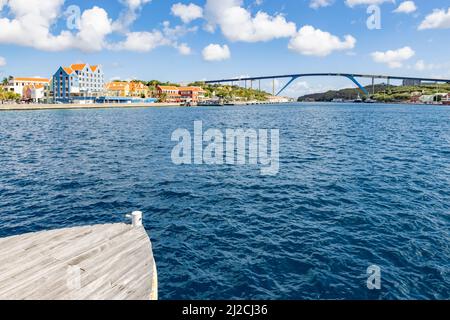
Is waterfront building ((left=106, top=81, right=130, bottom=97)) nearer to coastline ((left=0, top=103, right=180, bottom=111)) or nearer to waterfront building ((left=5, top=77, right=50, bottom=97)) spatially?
coastline ((left=0, top=103, right=180, bottom=111))

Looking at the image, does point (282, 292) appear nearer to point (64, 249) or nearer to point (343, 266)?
point (343, 266)

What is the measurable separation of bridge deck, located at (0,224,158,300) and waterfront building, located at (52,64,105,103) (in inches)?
6944

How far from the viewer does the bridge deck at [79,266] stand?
9.26m

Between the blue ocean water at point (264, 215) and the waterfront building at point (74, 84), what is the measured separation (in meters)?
150

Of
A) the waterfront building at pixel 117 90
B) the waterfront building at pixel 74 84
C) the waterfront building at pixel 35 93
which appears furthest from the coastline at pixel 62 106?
the waterfront building at pixel 35 93

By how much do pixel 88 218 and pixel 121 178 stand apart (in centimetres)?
926

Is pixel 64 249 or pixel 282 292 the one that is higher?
pixel 64 249

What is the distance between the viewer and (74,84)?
17462cm

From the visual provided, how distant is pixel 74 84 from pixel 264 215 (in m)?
182

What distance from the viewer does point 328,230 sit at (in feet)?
58.6

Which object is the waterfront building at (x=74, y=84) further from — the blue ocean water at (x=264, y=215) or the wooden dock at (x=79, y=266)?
the wooden dock at (x=79, y=266)

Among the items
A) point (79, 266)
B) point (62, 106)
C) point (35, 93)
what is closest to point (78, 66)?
point (35, 93)
